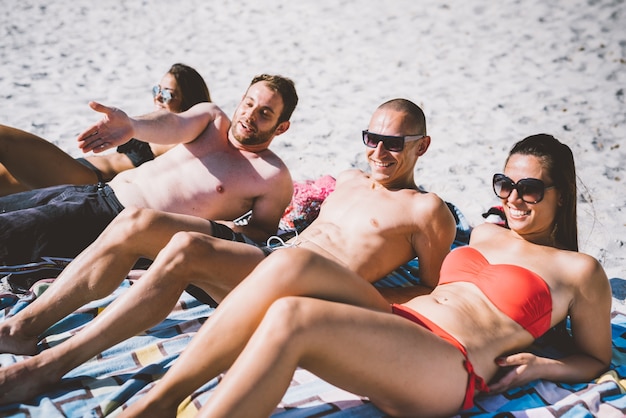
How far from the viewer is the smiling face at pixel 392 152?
3.19m

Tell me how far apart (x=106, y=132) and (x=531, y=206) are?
7.29 feet

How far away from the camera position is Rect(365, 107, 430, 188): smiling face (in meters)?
3.19

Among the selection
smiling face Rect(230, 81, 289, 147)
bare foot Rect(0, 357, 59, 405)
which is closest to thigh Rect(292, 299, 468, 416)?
bare foot Rect(0, 357, 59, 405)

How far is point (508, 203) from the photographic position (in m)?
2.65

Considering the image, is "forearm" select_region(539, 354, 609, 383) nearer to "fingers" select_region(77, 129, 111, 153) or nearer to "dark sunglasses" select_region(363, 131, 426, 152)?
"dark sunglasses" select_region(363, 131, 426, 152)

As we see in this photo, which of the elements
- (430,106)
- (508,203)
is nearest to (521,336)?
(508,203)

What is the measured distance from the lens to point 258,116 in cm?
365

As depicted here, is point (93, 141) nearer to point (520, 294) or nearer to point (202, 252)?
point (202, 252)

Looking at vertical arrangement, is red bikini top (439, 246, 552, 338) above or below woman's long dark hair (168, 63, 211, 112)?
→ below

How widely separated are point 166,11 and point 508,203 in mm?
8982

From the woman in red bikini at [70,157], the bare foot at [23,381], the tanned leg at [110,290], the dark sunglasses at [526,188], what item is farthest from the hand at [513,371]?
the woman in red bikini at [70,157]

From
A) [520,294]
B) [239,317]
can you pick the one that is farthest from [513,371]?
[239,317]

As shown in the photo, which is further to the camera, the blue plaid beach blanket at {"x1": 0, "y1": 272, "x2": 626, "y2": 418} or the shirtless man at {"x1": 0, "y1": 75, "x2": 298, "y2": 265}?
the shirtless man at {"x1": 0, "y1": 75, "x2": 298, "y2": 265}

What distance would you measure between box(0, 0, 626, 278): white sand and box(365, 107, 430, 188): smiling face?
56.0 inches
